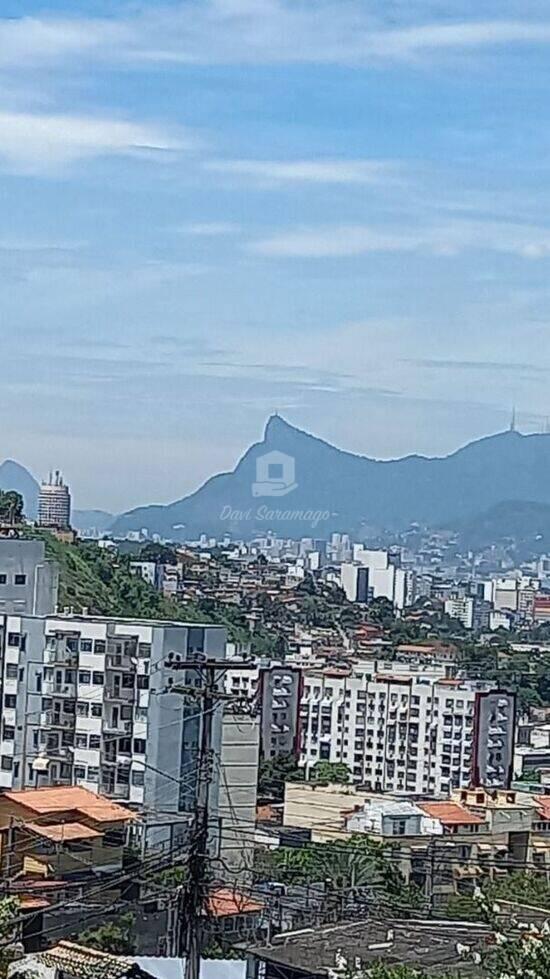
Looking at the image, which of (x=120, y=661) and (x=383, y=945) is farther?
(x=120, y=661)

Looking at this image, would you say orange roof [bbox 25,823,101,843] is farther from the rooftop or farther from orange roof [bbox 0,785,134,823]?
the rooftop

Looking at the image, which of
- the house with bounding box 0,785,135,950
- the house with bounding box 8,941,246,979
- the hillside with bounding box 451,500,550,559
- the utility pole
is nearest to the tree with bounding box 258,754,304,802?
the house with bounding box 0,785,135,950

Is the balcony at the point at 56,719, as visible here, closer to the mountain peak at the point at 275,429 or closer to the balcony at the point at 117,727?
the balcony at the point at 117,727

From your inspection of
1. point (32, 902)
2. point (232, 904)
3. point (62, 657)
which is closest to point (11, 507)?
point (62, 657)

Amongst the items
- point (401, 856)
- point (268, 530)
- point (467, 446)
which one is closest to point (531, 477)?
point (467, 446)

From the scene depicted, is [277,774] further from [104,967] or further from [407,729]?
[104,967]

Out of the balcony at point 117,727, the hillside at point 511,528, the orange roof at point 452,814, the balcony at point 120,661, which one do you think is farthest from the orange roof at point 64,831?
the hillside at point 511,528
